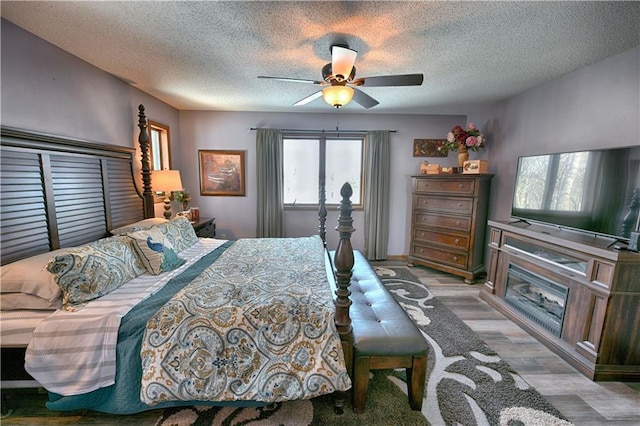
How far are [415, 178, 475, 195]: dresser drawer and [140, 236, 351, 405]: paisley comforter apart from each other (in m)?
2.96

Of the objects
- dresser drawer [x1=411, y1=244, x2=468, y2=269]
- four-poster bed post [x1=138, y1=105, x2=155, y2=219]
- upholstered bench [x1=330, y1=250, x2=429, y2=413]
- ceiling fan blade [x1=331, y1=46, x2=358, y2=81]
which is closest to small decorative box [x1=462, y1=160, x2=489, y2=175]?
dresser drawer [x1=411, y1=244, x2=468, y2=269]

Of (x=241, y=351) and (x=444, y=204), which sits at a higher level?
(x=444, y=204)

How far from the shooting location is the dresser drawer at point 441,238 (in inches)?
143

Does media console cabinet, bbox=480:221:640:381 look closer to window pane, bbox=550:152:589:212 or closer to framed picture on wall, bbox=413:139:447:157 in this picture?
window pane, bbox=550:152:589:212

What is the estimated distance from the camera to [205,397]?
4.67 feet

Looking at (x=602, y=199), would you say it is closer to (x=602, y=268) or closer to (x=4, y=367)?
(x=602, y=268)

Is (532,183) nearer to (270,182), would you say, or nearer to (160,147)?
(270,182)

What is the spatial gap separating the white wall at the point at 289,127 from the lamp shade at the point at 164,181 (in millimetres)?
1160

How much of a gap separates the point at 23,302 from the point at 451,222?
4.41 m

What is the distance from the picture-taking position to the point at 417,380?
1.58 metres

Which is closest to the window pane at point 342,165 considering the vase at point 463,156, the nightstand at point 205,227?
the vase at point 463,156

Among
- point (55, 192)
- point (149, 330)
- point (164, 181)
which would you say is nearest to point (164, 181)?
point (164, 181)

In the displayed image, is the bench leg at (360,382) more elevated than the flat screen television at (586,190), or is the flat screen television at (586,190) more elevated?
the flat screen television at (586,190)

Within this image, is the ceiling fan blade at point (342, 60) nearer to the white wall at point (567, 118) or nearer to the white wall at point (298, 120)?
the white wall at point (298, 120)
